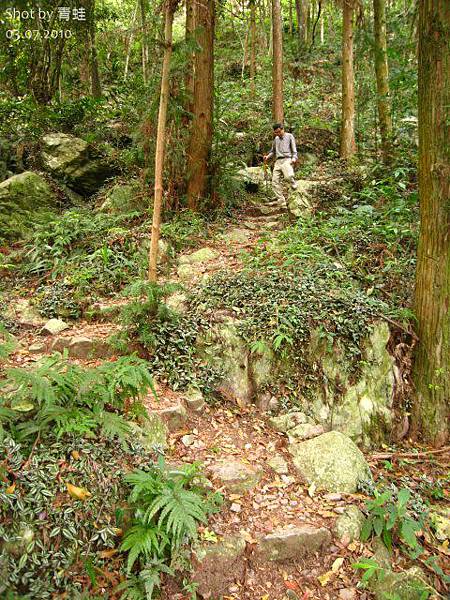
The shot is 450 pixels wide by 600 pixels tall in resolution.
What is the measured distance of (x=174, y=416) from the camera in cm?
438

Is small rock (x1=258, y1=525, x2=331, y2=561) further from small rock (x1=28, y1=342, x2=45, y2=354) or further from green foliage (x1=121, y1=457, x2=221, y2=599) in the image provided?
small rock (x1=28, y1=342, x2=45, y2=354)

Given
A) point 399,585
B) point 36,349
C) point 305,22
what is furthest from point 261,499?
point 305,22

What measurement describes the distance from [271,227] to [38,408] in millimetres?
6451

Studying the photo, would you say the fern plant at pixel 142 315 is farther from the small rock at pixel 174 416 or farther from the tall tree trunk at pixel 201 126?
the tall tree trunk at pixel 201 126

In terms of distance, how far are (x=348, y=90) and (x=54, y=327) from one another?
32.7 feet

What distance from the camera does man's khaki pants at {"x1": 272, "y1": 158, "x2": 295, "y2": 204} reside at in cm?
959

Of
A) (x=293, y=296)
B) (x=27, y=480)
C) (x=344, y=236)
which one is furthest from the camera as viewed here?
(x=344, y=236)

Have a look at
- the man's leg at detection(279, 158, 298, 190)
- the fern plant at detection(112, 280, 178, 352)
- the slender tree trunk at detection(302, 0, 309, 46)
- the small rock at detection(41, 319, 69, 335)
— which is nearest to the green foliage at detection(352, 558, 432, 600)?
the fern plant at detection(112, 280, 178, 352)

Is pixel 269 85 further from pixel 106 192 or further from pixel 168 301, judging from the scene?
pixel 168 301

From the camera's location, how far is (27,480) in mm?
2898

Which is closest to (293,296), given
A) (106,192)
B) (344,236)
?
(344,236)

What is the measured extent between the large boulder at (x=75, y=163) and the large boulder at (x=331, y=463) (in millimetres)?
7659

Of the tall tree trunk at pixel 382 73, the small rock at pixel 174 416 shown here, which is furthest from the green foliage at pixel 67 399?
the tall tree trunk at pixel 382 73

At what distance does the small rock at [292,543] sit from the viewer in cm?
344
